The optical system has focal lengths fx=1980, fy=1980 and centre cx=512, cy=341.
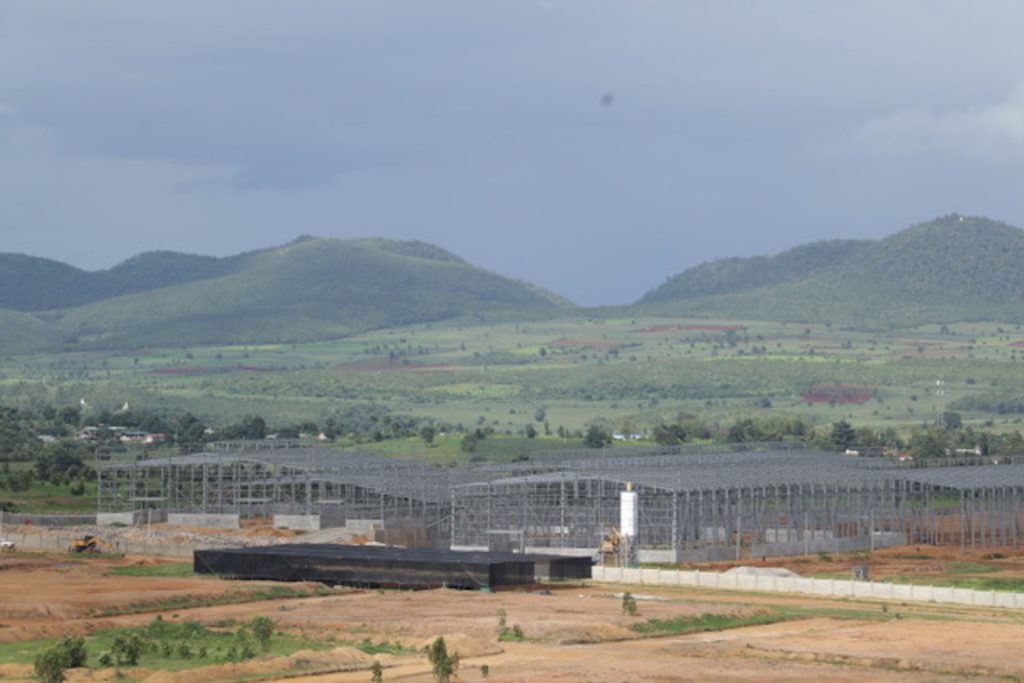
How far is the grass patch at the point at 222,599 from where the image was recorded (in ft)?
218

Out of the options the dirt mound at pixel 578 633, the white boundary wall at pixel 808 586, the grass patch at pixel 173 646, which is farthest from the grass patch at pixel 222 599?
the dirt mound at pixel 578 633

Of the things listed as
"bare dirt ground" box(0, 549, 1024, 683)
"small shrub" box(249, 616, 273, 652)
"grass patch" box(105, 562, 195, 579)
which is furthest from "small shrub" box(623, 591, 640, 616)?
"grass patch" box(105, 562, 195, 579)

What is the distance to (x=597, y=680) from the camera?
49844mm

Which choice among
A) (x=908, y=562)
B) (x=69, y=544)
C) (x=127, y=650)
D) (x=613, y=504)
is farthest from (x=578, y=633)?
(x=613, y=504)

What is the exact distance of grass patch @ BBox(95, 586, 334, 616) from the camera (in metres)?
66.5

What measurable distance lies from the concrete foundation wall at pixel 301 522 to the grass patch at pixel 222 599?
79.7 ft

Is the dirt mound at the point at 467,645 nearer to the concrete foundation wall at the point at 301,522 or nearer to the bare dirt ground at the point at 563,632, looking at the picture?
the bare dirt ground at the point at 563,632

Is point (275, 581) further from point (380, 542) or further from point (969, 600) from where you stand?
point (969, 600)

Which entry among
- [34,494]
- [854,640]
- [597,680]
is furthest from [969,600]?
[34,494]

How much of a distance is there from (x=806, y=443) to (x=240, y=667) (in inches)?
4353

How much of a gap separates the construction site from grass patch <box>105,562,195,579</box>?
14011 millimetres

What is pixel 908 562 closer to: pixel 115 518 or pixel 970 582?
pixel 970 582

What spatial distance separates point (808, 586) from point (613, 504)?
27921 millimetres

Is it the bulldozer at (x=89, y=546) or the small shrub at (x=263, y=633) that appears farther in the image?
the bulldozer at (x=89, y=546)
